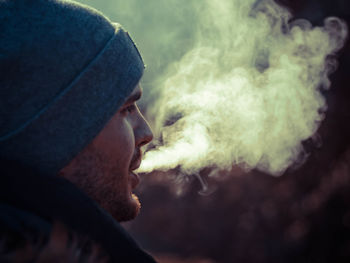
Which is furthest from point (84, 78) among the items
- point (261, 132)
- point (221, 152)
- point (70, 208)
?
point (261, 132)

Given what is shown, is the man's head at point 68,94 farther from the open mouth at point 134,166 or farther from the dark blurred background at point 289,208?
the dark blurred background at point 289,208

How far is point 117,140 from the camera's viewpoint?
5.63 feet

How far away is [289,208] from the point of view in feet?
19.8

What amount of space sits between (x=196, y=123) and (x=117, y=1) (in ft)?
4.94

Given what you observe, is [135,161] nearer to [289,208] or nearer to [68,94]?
[68,94]

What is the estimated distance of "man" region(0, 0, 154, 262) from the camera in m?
1.40

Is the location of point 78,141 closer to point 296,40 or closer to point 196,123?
point 196,123

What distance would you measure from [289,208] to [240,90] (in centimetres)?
337

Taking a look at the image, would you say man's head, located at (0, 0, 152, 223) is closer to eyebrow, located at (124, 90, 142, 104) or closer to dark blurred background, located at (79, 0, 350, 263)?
eyebrow, located at (124, 90, 142, 104)

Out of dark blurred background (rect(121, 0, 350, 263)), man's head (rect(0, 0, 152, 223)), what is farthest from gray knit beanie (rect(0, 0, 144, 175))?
dark blurred background (rect(121, 0, 350, 263))

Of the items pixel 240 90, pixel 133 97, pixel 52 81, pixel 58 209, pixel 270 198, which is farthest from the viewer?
pixel 270 198

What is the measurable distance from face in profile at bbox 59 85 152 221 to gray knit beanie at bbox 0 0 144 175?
0.05 m

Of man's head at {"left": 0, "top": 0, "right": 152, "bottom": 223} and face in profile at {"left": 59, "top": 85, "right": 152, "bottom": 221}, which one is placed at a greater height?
man's head at {"left": 0, "top": 0, "right": 152, "bottom": 223}

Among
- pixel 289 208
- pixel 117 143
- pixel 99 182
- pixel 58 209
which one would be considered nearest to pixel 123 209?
pixel 99 182
